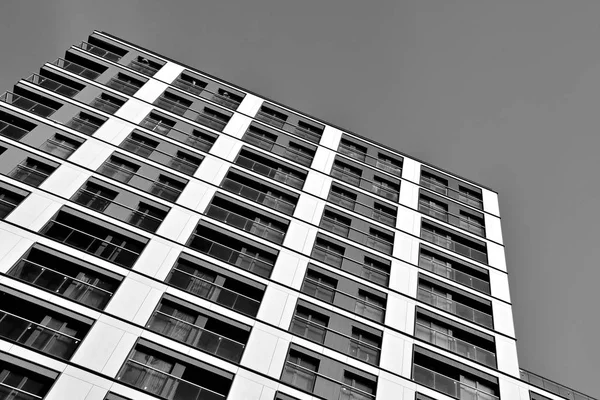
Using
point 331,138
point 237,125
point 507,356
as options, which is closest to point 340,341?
point 507,356

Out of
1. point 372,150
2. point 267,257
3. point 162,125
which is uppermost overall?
point 372,150

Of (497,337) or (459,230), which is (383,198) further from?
(497,337)

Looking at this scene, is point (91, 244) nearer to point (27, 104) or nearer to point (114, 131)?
point (114, 131)

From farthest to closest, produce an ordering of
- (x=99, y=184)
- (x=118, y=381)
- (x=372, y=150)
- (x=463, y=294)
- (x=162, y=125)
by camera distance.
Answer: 1. (x=372, y=150)
2. (x=162, y=125)
3. (x=463, y=294)
4. (x=99, y=184)
5. (x=118, y=381)

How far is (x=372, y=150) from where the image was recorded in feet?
135

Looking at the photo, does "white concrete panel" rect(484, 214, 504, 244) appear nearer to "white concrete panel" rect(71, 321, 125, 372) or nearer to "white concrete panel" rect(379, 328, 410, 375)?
"white concrete panel" rect(379, 328, 410, 375)

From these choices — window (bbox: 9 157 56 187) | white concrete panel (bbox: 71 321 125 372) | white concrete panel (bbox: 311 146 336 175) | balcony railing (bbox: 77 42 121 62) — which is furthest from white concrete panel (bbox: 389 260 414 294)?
balcony railing (bbox: 77 42 121 62)

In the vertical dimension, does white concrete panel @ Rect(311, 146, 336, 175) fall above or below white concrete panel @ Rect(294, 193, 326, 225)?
above

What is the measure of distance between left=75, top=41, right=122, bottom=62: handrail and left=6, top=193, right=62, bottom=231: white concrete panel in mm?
16603

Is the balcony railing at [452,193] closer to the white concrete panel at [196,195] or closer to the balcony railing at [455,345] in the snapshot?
the balcony railing at [455,345]

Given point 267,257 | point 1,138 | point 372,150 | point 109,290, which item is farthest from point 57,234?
point 372,150

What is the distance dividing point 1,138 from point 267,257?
1410 cm

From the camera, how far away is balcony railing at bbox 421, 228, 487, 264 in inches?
1355

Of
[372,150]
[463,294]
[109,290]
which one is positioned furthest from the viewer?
[372,150]
